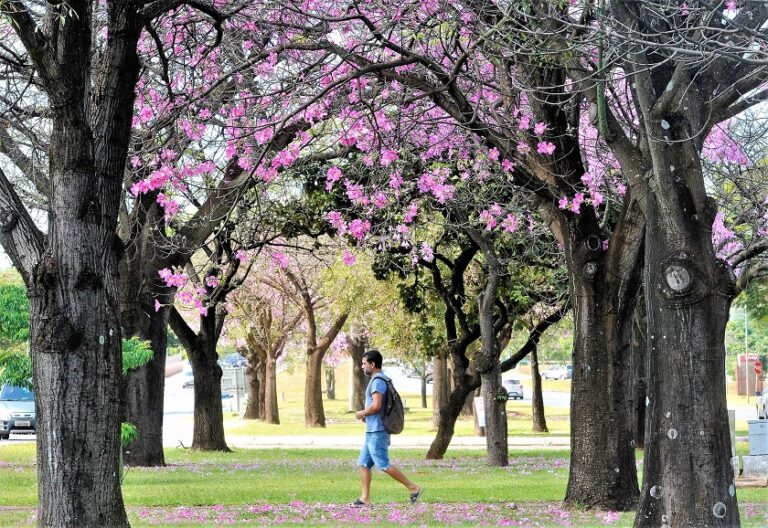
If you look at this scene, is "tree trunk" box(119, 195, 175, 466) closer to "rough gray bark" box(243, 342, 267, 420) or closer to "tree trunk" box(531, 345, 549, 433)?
"tree trunk" box(531, 345, 549, 433)

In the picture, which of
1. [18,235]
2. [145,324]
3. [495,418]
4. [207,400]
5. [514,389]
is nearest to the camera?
[18,235]

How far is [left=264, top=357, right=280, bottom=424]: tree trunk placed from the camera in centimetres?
4450

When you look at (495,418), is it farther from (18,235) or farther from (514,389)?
(514,389)

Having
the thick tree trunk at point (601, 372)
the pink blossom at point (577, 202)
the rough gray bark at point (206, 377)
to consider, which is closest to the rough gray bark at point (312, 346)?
the rough gray bark at point (206, 377)

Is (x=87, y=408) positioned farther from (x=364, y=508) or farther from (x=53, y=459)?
(x=364, y=508)

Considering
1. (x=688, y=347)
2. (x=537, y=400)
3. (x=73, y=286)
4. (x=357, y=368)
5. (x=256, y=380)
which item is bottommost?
(x=537, y=400)

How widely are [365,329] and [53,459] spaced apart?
3542cm

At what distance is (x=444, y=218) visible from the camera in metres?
21.7

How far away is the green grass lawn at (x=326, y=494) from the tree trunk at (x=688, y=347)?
8.28 ft

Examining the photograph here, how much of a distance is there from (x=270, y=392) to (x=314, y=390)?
3.30m

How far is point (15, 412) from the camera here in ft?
114

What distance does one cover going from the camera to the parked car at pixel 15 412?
34344 millimetres

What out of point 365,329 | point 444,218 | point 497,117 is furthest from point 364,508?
point 365,329

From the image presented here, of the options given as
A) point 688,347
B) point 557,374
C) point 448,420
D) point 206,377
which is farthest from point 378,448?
point 557,374
